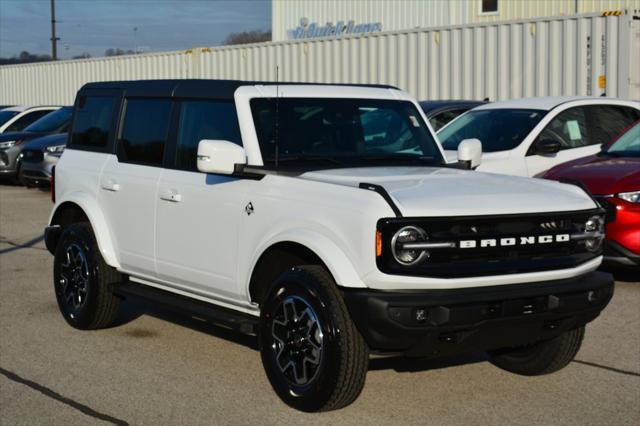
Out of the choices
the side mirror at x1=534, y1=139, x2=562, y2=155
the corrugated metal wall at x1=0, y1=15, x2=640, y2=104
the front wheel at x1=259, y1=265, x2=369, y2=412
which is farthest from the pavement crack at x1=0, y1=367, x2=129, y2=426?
the corrugated metal wall at x1=0, y1=15, x2=640, y2=104

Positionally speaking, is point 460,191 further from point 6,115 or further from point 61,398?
point 6,115

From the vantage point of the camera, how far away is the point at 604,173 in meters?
9.53

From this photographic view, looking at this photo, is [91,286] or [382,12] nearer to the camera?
[91,286]

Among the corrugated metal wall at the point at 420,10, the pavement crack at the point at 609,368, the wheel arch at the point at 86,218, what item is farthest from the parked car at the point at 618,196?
the corrugated metal wall at the point at 420,10

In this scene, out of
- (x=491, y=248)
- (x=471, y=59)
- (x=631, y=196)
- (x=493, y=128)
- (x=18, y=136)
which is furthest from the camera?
(x=18, y=136)

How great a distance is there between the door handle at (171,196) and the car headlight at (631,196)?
423 cm

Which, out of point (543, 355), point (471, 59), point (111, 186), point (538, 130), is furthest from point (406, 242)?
point (471, 59)

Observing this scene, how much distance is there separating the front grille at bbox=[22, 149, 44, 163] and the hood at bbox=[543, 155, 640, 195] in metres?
11.3

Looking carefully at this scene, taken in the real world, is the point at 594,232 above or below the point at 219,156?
below

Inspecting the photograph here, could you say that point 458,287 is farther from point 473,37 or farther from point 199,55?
point 199,55

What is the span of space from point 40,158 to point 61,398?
13.7 metres

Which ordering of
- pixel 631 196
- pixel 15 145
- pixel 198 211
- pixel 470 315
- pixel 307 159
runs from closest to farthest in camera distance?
pixel 470 315 < pixel 307 159 < pixel 198 211 < pixel 631 196 < pixel 15 145

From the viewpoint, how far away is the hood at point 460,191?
5383 mm

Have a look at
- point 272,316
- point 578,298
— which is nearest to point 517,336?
point 578,298
